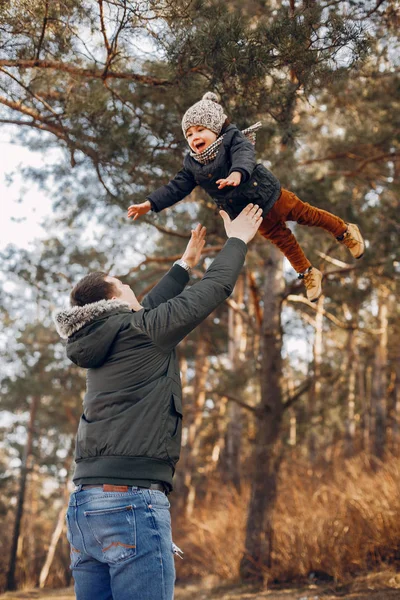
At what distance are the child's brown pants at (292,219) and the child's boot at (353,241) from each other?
37 millimetres

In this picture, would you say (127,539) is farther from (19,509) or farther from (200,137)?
(19,509)

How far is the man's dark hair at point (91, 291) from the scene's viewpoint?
2561 mm

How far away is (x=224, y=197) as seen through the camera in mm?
3625

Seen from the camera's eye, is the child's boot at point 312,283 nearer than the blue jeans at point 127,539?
No

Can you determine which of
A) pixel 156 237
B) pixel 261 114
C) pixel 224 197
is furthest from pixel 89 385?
pixel 156 237

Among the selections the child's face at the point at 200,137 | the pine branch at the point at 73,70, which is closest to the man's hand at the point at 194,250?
the child's face at the point at 200,137

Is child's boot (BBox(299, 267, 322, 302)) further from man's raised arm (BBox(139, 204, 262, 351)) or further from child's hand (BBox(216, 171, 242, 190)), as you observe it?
man's raised arm (BBox(139, 204, 262, 351))

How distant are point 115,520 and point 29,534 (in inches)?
761

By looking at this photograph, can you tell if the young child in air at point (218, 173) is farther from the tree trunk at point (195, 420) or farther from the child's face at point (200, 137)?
the tree trunk at point (195, 420)

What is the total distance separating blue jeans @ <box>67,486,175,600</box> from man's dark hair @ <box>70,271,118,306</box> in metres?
0.79

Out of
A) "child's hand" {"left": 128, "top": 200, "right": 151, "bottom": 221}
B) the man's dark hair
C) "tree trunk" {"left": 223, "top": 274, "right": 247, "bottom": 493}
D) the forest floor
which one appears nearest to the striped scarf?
"child's hand" {"left": 128, "top": 200, "right": 151, "bottom": 221}

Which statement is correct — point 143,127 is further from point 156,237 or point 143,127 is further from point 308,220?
point 156,237

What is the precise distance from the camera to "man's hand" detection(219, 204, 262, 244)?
2697 mm

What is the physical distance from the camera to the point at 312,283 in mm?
4172
